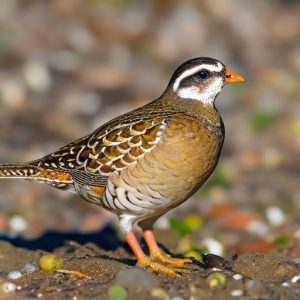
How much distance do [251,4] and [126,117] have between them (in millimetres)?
14020

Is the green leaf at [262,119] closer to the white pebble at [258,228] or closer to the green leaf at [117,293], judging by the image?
the white pebble at [258,228]

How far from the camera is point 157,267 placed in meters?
9.08

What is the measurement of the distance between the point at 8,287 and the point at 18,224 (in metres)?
5.22

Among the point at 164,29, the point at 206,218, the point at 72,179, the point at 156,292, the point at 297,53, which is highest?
the point at 164,29

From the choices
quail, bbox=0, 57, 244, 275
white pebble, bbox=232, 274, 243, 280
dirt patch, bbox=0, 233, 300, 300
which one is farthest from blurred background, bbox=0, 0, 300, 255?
white pebble, bbox=232, 274, 243, 280

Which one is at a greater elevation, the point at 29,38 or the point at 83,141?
the point at 29,38

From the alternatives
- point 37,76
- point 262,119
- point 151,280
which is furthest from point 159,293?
point 37,76

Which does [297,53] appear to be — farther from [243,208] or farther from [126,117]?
[126,117]

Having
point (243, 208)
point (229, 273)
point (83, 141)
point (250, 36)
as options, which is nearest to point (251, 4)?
point (250, 36)

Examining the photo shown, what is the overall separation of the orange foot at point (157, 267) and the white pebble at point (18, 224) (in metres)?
4.30

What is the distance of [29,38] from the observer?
21.0 metres

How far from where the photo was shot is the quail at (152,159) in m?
9.14

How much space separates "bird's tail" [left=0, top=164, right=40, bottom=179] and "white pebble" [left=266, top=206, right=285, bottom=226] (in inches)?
190

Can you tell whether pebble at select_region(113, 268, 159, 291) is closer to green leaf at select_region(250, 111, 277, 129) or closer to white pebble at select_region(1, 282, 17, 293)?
white pebble at select_region(1, 282, 17, 293)
